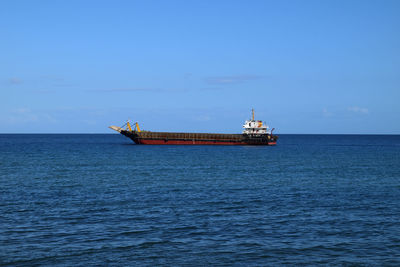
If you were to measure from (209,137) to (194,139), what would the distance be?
4.81 meters

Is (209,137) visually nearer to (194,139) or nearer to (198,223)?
(194,139)

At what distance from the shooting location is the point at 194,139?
4717 inches

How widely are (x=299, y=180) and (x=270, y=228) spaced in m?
21.3

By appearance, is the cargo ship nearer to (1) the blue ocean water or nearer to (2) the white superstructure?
(2) the white superstructure

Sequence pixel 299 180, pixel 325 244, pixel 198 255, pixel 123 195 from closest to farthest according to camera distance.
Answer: pixel 198 255
pixel 325 244
pixel 123 195
pixel 299 180

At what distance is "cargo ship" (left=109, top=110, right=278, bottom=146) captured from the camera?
110m

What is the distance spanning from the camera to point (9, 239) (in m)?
17.4

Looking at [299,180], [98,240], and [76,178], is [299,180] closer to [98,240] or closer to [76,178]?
[76,178]

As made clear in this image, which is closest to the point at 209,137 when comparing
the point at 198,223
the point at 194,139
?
the point at 194,139

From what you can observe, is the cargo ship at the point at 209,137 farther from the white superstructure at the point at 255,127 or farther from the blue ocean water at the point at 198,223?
the blue ocean water at the point at 198,223

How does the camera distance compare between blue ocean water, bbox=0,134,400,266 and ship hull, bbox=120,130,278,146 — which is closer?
blue ocean water, bbox=0,134,400,266

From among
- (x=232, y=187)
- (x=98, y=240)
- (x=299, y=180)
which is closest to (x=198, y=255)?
(x=98, y=240)

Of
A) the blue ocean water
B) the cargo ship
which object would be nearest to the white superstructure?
the cargo ship

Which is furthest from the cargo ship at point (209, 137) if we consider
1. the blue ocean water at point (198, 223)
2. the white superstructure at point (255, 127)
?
the blue ocean water at point (198, 223)
